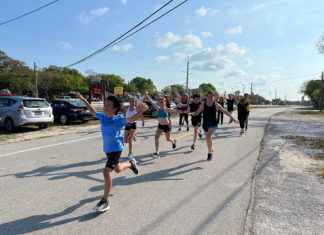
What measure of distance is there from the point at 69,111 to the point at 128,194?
1156 cm

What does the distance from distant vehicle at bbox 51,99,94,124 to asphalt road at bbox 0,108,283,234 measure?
7416 mm

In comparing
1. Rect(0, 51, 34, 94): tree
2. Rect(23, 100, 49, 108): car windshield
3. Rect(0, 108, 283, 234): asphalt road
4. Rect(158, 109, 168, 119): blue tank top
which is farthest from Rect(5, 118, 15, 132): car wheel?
Rect(0, 51, 34, 94): tree

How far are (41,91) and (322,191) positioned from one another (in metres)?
68.8

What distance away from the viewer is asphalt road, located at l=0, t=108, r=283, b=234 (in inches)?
113

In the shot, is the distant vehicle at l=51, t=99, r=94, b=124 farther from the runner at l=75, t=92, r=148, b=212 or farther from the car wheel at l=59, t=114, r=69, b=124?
the runner at l=75, t=92, r=148, b=212

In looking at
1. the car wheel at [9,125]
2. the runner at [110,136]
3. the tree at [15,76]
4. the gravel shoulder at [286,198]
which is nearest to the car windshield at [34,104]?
the car wheel at [9,125]

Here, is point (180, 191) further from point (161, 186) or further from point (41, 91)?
point (41, 91)

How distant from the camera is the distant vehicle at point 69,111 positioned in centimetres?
1395

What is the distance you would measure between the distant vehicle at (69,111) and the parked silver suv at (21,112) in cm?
251

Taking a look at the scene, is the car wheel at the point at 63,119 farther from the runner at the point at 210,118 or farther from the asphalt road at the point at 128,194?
the runner at the point at 210,118

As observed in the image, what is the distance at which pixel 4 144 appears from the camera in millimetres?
8281

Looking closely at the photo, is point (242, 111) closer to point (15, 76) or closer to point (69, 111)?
point (69, 111)

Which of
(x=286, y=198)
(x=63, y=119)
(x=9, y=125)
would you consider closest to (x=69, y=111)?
(x=63, y=119)

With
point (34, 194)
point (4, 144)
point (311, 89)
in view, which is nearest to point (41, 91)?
point (4, 144)
